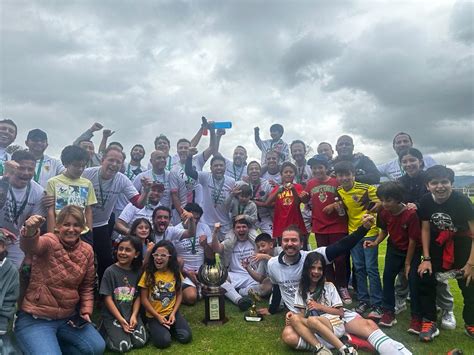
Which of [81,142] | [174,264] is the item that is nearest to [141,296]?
[174,264]

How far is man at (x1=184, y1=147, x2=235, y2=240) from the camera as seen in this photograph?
8.27 m

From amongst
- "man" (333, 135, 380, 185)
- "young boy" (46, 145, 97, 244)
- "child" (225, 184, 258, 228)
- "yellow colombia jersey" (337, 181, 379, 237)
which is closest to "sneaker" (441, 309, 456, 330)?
"yellow colombia jersey" (337, 181, 379, 237)

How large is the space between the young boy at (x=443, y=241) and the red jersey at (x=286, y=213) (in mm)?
2529

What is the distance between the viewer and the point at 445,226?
5453 mm

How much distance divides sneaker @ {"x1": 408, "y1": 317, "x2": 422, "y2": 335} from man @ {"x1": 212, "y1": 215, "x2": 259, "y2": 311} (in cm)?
298

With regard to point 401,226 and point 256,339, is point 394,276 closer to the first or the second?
point 401,226

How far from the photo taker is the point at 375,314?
5.91 metres

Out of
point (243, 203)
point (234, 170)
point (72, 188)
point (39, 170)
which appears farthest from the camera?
point (234, 170)

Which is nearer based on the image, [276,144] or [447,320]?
[447,320]

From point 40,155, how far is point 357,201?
6.17 meters

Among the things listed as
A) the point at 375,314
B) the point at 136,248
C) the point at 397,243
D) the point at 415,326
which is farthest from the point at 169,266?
the point at 415,326

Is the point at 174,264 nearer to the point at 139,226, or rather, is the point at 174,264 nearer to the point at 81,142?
the point at 139,226

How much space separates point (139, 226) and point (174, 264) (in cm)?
103

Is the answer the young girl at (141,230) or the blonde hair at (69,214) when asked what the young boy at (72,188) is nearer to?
the young girl at (141,230)
